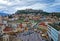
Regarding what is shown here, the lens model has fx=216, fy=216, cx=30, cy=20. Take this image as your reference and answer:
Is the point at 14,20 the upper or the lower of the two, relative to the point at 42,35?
upper

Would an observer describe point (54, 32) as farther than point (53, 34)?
No

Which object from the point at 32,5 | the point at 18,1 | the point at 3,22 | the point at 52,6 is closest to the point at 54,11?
the point at 52,6

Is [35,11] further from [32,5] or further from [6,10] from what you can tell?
[6,10]

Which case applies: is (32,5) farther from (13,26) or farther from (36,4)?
(13,26)

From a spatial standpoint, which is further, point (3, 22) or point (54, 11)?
point (3, 22)

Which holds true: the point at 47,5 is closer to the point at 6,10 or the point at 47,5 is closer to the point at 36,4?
the point at 36,4

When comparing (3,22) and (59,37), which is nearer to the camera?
(59,37)

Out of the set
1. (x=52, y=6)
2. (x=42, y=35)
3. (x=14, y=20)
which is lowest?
(x=42, y=35)

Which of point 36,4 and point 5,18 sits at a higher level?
point 36,4
